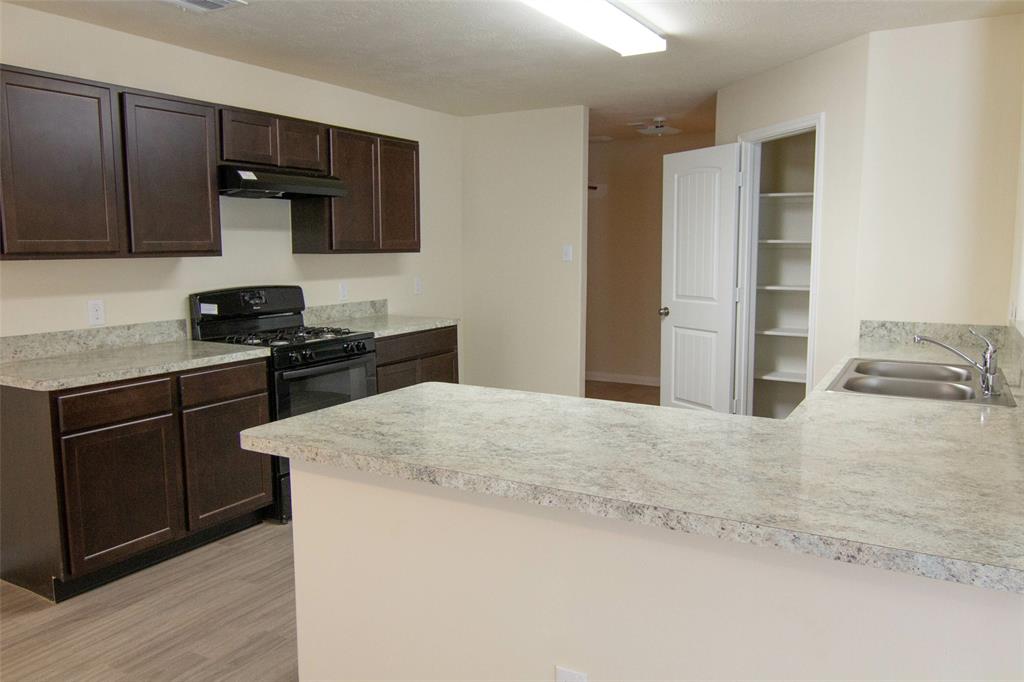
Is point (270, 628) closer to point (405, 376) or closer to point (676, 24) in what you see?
point (405, 376)

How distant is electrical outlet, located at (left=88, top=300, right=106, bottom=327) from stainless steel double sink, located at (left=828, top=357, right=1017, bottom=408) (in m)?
3.20

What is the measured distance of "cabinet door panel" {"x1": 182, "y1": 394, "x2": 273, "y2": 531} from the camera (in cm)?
329

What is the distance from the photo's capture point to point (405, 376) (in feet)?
14.9

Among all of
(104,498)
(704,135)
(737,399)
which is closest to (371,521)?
Answer: (104,498)

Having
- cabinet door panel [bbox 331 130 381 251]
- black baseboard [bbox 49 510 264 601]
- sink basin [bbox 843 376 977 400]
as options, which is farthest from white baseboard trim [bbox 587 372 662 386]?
black baseboard [bbox 49 510 264 601]

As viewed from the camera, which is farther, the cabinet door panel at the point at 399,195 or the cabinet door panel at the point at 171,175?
the cabinet door panel at the point at 399,195

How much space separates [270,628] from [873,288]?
3260mm

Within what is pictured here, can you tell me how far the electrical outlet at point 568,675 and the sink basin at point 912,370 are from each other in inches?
83.3

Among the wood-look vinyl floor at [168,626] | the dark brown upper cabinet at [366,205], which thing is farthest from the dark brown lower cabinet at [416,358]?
the wood-look vinyl floor at [168,626]

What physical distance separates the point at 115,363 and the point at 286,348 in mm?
790

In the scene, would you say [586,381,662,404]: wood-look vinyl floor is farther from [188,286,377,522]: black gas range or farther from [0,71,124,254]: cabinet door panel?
[0,71,124,254]: cabinet door panel

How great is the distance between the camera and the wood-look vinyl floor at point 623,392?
6897mm

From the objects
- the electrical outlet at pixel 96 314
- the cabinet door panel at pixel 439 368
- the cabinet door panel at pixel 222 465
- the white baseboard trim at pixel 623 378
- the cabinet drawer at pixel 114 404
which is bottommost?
the white baseboard trim at pixel 623 378

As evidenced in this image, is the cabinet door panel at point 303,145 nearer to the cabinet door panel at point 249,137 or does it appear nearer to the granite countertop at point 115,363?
the cabinet door panel at point 249,137
